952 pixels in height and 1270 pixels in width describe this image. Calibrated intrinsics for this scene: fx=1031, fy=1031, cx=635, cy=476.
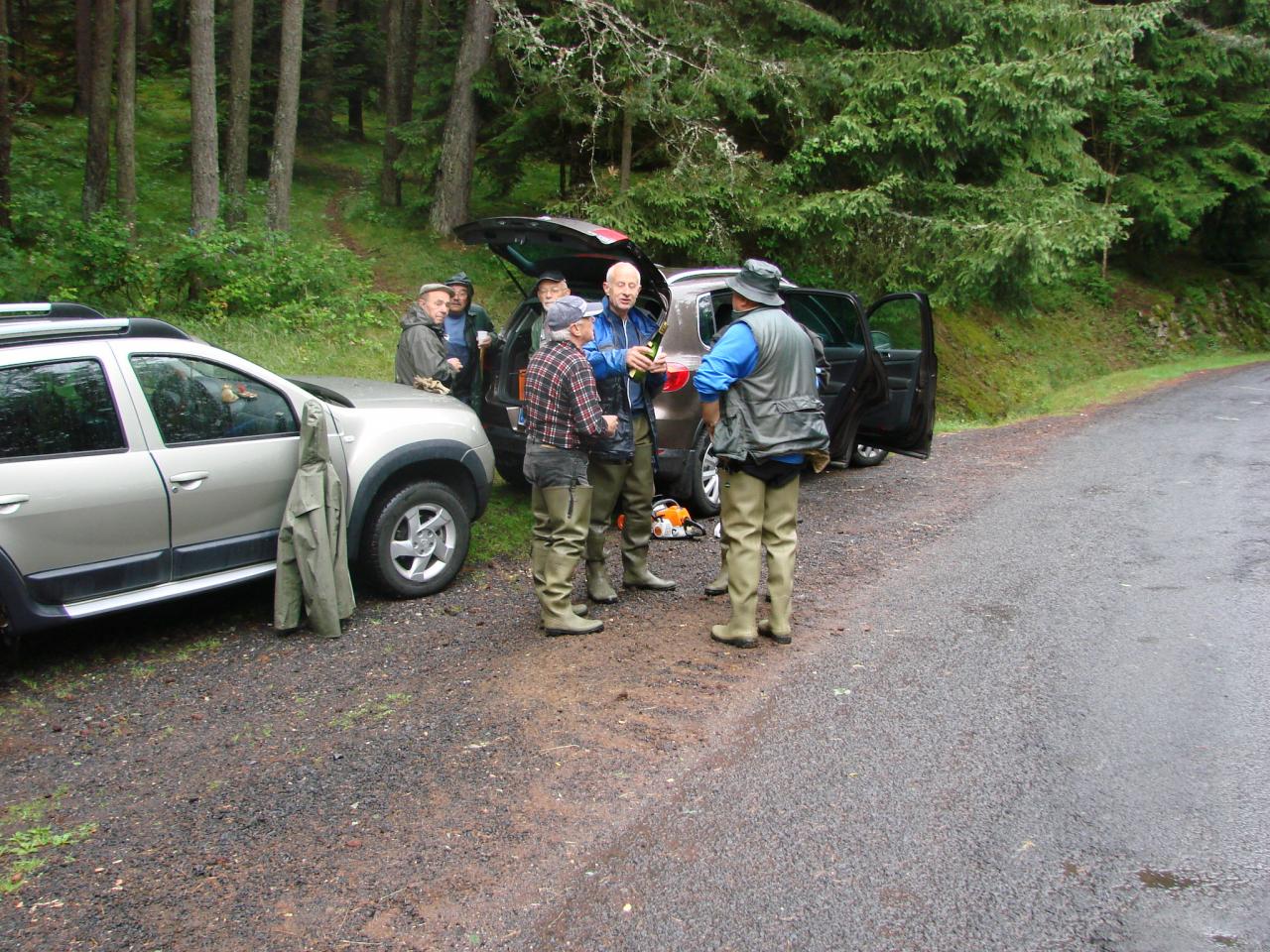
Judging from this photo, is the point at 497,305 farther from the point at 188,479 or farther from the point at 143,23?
the point at 143,23

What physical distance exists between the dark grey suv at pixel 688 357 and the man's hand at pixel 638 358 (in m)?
0.97

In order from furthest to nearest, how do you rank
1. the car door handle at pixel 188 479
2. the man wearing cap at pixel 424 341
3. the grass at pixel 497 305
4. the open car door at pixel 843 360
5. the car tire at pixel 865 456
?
the grass at pixel 497 305 → the car tire at pixel 865 456 → the open car door at pixel 843 360 → the man wearing cap at pixel 424 341 → the car door handle at pixel 188 479

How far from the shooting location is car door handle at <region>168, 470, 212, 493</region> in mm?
5473

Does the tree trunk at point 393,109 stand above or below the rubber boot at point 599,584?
above

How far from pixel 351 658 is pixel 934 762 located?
3093mm

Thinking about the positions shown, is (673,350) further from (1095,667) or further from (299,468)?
(1095,667)

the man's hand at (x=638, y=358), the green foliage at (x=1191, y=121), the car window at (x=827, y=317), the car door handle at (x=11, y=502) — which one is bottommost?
the car door handle at (x=11, y=502)

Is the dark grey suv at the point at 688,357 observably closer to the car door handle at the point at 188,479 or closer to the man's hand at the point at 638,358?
the man's hand at the point at 638,358

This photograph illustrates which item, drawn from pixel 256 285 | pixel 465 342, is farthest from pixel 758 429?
pixel 256 285

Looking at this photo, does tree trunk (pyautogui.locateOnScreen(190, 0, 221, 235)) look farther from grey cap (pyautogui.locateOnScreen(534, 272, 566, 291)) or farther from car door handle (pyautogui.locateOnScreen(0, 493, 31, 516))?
car door handle (pyautogui.locateOnScreen(0, 493, 31, 516))

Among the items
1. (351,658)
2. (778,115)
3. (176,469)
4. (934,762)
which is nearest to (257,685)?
(351,658)

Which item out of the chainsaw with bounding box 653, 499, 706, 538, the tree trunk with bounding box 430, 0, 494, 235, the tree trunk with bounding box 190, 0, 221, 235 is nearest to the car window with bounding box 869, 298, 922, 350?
the chainsaw with bounding box 653, 499, 706, 538

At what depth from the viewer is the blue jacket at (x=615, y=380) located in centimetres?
604

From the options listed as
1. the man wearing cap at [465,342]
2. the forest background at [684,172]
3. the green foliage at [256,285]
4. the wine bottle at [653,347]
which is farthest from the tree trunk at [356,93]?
the wine bottle at [653,347]
